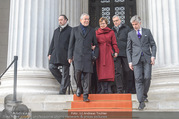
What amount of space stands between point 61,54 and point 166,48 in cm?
276

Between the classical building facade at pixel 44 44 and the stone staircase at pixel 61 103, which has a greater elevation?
the classical building facade at pixel 44 44

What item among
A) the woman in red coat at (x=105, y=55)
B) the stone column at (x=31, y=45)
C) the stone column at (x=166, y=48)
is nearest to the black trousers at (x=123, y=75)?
the woman in red coat at (x=105, y=55)

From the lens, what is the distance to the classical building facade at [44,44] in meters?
7.71

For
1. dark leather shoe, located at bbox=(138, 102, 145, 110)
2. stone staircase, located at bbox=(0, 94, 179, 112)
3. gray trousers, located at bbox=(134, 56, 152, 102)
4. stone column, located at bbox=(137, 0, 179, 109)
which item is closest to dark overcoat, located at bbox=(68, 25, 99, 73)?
stone staircase, located at bbox=(0, 94, 179, 112)

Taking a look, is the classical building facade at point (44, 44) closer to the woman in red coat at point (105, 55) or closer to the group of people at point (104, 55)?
the group of people at point (104, 55)

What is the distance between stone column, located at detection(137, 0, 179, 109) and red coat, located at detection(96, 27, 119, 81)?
1.22 m

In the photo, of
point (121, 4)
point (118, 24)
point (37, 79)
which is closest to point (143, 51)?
point (118, 24)

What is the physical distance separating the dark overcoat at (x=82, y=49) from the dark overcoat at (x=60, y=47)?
61 centimetres

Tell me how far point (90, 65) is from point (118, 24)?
171 cm

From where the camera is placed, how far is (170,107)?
618 centimetres

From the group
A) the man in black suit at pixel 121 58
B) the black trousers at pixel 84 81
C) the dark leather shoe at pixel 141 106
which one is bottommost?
the dark leather shoe at pixel 141 106

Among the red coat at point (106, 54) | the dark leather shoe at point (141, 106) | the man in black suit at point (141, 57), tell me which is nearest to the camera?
the dark leather shoe at point (141, 106)

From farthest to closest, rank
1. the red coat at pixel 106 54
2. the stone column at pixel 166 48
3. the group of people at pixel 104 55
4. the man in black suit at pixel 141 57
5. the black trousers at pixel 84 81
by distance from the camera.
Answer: the stone column at pixel 166 48 < the red coat at pixel 106 54 < the black trousers at pixel 84 81 < the group of people at pixel 104 55 < the man in black suit at pixel 141 57

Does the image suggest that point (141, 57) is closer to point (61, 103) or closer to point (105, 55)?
point (105, 55)
